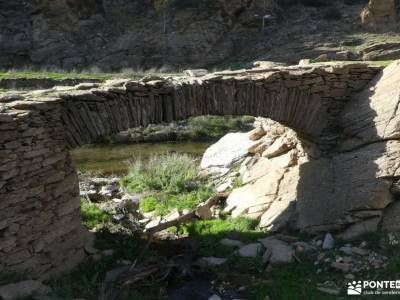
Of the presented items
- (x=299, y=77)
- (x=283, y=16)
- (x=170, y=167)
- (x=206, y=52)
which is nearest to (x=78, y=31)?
(x=206, y=52)

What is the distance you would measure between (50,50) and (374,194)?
2258 cm

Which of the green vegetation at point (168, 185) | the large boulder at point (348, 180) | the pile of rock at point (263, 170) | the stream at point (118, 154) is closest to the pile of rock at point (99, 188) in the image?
the green vegetation at point (168, 185)

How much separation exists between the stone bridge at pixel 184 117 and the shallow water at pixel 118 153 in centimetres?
653

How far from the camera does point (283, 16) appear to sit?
27938mm

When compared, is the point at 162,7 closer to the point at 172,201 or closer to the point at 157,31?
the point at 157,31

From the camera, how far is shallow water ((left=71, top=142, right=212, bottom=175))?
44.9 feet

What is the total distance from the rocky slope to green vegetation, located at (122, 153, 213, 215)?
13.3m

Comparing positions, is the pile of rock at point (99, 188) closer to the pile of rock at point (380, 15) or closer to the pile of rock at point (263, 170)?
the pile of rock at point (263, 170)

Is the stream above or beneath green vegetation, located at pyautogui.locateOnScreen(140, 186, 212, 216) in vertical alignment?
beneath

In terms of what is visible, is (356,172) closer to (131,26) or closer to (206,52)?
(206,52)

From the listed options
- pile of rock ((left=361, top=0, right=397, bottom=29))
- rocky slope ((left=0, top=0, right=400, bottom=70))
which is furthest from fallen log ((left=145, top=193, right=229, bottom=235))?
pile of rock ((left=361, top=0, right=397, bottom=29))

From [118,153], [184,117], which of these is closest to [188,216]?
[184,117]

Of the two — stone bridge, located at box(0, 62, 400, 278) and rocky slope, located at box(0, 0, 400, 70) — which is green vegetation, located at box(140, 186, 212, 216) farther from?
rocky slope, located at box(0, 0, 400, 70)

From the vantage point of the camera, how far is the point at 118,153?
15.5m
